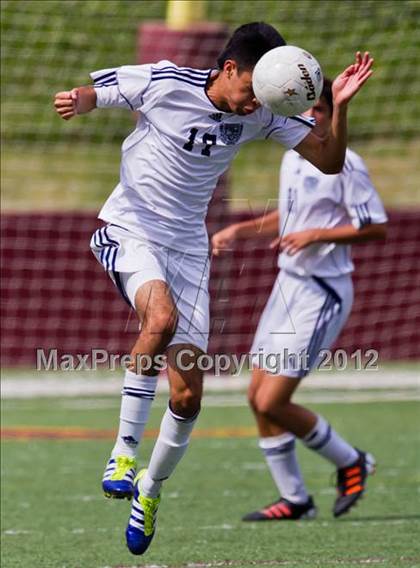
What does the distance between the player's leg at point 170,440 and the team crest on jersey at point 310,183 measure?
2412mm

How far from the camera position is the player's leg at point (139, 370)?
622 centimetres

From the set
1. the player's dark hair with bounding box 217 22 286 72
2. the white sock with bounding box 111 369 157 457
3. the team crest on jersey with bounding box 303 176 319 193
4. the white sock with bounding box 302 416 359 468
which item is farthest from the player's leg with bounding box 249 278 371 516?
the player's dark hair with bounding box 217 22 286 72

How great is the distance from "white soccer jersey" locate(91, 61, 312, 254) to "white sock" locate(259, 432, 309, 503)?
2196 mm

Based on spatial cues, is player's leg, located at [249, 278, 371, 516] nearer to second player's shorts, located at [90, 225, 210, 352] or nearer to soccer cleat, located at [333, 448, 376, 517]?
soccer cleat, located at [333, 448, 376, 517]

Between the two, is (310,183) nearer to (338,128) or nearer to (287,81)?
(338,128)

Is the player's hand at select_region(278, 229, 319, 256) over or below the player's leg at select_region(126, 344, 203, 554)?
over

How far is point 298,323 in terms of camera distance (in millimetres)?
8609

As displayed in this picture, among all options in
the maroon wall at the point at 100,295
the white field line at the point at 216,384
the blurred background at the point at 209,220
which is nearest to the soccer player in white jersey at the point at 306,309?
the blurred background at the point at 209,220

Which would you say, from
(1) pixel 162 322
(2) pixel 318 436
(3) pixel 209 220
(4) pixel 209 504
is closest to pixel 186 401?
(1) pixel 162 322

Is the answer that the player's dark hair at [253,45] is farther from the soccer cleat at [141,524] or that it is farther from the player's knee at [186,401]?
the soccer cleat at [141,524]

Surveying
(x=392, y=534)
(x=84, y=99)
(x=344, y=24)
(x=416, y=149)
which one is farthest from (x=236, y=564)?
(x=416, y=149)

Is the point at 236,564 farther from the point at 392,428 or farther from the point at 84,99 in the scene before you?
the point at 392,428

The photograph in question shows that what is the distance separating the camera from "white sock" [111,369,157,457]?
21.1ft

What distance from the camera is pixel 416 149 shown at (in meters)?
21.8
